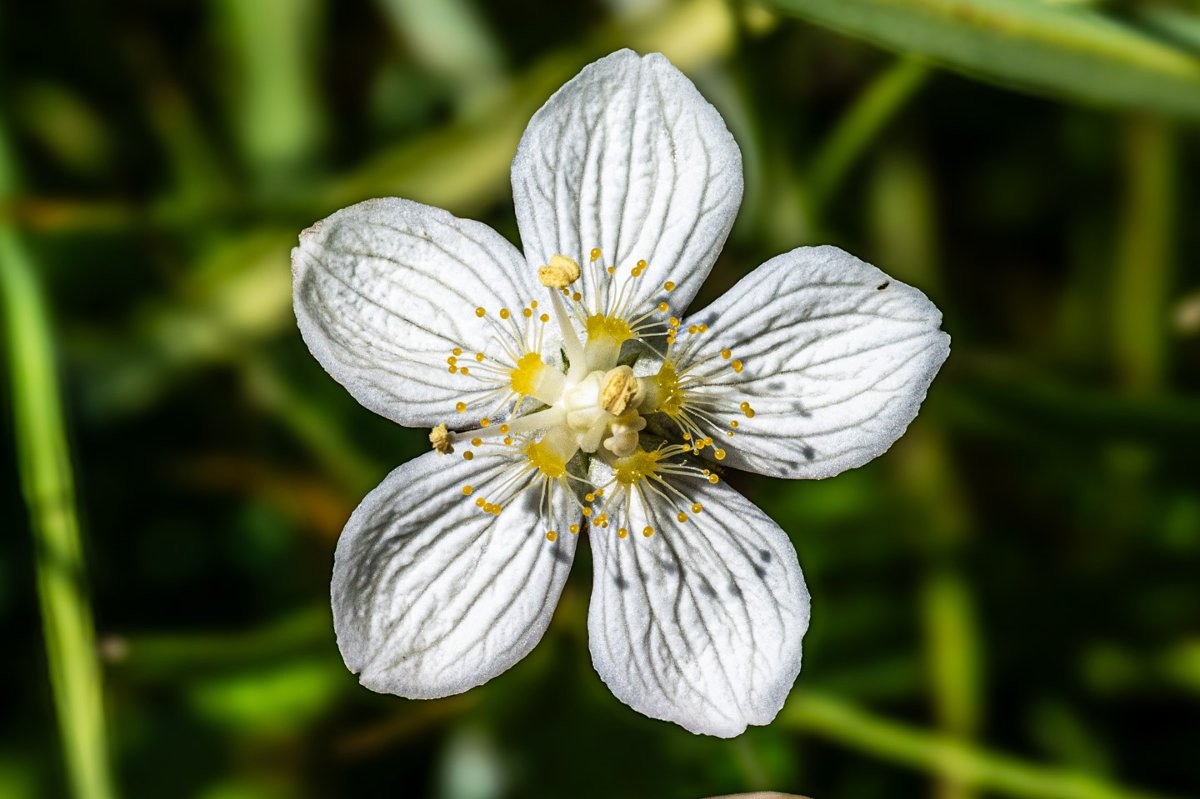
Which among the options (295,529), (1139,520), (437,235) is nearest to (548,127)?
(437,235)

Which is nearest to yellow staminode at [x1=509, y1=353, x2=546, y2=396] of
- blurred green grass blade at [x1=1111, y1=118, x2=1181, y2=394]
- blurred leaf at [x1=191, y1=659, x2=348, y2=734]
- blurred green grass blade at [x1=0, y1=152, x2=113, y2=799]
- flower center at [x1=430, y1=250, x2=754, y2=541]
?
flower center at [x1=430, y1=250, x2=754, y2=541]

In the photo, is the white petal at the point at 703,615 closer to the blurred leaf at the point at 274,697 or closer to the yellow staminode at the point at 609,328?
the yellow staminode at the point at 609,328

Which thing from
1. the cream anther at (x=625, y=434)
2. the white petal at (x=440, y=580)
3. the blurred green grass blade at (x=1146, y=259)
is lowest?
the blurred green grass blade at (x=1146, y=259)

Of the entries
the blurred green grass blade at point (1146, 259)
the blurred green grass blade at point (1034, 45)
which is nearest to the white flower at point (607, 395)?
the blurred green grass blade at point (1034, 45)

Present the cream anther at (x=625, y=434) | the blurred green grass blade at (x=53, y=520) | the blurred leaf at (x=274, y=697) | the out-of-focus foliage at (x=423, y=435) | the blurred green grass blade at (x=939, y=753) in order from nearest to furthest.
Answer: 1. the cream anther at (x=625, y=434)
2. the blurred green grass blade at (x=53, y=520)
3. the blurred green grass blade at (x=939, y=753)
4. the out-of-focus foliage at (x=423, y=435)
5. the blurred leaf at (x=274, y=697)

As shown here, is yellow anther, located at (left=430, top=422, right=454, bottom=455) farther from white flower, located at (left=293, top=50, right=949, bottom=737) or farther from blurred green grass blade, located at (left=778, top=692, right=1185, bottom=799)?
blurred green grass blade, located at (left=778, top=692, right=1185, bottom=799)

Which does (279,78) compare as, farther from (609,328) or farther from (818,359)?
(818,359)
